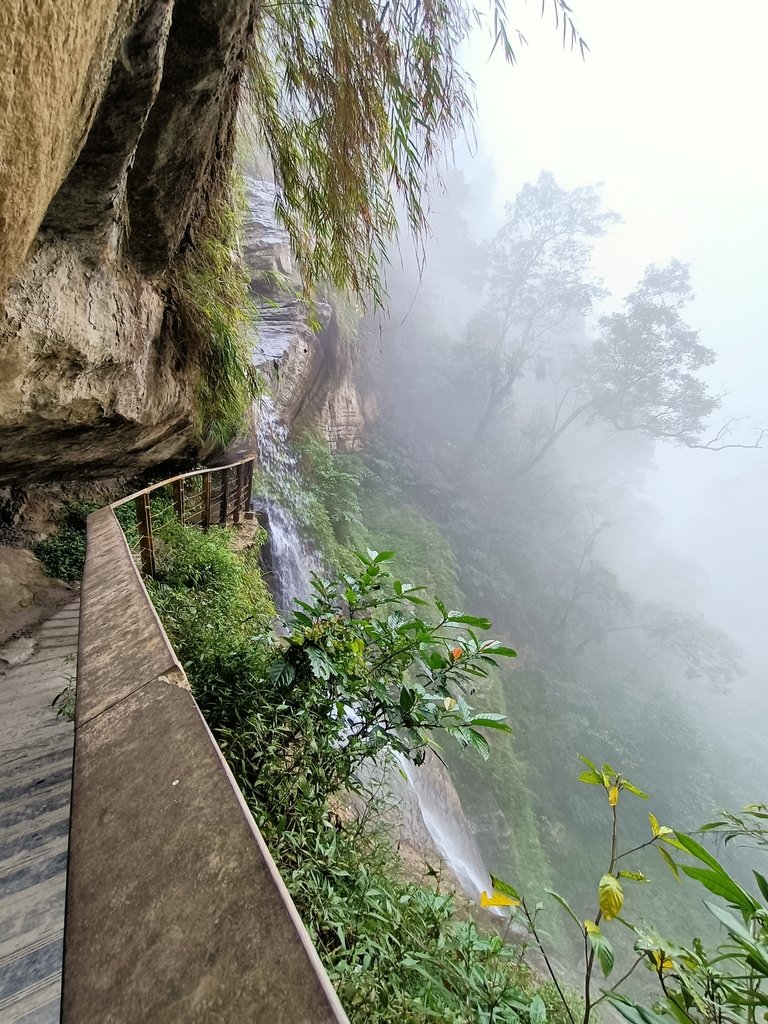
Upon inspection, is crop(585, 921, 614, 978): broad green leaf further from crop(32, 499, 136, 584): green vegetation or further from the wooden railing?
crop(32, 499, 136, 584): green vegetation

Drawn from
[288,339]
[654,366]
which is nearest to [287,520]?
[288,339]

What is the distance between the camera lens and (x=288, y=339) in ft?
31.5

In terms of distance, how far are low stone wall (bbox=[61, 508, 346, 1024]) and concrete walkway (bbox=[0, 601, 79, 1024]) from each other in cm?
96

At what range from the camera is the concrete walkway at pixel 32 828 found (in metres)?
1.18

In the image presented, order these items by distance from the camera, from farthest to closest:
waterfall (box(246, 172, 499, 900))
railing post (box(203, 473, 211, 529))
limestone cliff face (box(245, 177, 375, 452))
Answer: limestone cliff face (box(245, 177, 375, 452))
waterfall (box(246, 172, 499, 900))
railing post (box(203, 473, 211, 529))

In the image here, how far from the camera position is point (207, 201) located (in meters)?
2.90

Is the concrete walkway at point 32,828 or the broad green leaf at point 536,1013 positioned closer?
the concrete walkway at point 32,828

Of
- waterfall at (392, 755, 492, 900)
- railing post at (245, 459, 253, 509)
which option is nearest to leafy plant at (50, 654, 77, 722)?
railing post at (245, 459, 253, 509)

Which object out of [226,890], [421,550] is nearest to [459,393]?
[421,550]

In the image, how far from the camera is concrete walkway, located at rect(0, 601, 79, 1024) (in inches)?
46.3

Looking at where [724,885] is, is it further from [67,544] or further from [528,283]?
[528,283]

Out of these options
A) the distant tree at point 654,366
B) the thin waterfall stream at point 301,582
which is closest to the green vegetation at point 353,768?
the thin waterfall stream at point 301,582

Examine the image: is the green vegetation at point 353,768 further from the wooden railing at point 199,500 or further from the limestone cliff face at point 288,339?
the limestone cliff face at point 288,339

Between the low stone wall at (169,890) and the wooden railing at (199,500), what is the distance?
2.69 metres
